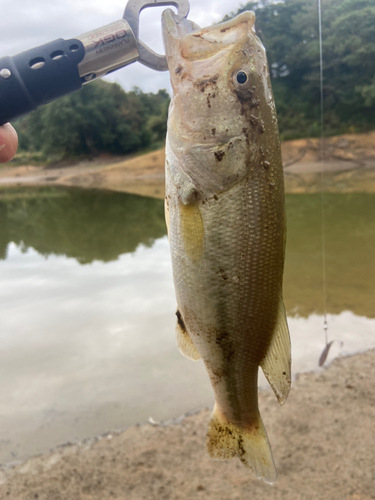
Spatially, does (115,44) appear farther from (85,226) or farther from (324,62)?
(324,62)

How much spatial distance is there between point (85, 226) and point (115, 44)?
1452 centimetres

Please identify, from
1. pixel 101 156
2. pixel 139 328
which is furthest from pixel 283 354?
pixel 101 156

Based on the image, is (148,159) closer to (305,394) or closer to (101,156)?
(101,156)

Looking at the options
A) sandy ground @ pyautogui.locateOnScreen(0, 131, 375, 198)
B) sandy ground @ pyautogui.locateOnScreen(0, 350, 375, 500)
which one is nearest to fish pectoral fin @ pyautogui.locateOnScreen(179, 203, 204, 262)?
sandy ground @ pyautogui.locateOnScreen(0, 350, 375, 500)

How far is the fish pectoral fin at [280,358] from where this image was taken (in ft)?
5.77

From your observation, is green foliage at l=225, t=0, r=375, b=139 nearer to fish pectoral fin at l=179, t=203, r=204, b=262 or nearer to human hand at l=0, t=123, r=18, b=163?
human hand at l=0, t=123, r=18, b=163

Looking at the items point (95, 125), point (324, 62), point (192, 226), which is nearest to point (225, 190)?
point (192, 226)

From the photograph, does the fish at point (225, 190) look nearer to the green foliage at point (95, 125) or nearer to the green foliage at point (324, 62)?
the green foliage at point (324, 62)

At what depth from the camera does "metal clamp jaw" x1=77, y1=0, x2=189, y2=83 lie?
1698mm

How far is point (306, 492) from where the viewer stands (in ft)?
10.1

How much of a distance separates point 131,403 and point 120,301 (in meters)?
3.24

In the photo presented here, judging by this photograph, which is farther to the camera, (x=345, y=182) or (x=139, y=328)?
(x=345, y=182)

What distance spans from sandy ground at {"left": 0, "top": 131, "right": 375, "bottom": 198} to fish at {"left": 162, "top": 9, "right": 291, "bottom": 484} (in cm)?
1829

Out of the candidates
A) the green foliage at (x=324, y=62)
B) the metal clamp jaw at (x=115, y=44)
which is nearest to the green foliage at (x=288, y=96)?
the green foliage at (x=324, y=62)
